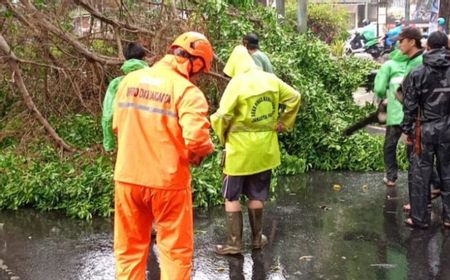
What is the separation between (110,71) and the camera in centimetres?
898

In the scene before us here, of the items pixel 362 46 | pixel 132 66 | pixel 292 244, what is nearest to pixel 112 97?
pixel 132 66

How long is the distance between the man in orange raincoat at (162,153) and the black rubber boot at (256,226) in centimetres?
159

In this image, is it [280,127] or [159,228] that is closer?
[159,228]

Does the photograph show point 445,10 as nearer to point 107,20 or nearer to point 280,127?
point 107,20

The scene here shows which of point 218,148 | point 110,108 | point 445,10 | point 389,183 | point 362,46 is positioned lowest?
point 389,183

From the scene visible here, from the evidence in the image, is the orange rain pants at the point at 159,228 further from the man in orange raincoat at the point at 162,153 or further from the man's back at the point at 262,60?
the man's back at the point at 262,60

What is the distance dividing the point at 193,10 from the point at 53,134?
3.00 meters

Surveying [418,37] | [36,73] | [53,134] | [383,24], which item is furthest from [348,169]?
[383,24]

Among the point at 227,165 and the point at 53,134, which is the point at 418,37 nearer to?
the point at 227,165

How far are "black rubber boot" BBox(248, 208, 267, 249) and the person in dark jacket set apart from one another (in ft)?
5.36

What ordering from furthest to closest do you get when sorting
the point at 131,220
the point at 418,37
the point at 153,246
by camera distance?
the point at 418,37 → the point at 153,246 → the point at 131,220

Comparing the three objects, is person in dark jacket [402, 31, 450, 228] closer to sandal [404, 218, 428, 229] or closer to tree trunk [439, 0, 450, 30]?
sandal [404, 218, 428, 229]

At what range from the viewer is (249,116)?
529 centimetres

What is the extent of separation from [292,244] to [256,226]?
0.48 metres
